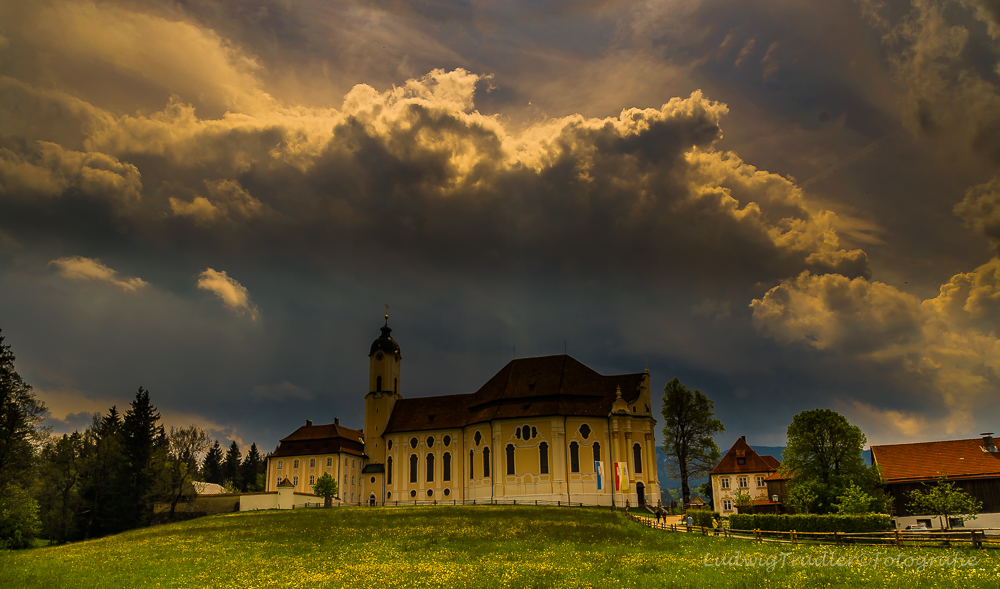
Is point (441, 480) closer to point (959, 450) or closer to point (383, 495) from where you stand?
point (383, 495)

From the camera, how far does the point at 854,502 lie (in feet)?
134

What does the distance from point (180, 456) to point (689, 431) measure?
5056cm

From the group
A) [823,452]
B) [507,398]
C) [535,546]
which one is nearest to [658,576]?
[535,546]

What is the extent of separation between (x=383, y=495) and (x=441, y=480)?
10100 mm

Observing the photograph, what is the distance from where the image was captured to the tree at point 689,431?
63125 mm

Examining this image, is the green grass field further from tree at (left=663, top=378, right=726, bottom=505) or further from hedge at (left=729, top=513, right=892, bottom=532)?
tree at (left=663, top=378, right=726, bottom=505)

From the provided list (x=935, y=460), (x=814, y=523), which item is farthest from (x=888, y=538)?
(x=935, y=460)

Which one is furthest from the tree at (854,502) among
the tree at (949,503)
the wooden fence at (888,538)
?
the wooden fence at (888,538)

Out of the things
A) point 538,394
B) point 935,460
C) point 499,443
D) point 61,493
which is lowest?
point 61,493

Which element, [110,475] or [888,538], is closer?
[888,538]

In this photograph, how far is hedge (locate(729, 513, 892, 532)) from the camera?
3234cm

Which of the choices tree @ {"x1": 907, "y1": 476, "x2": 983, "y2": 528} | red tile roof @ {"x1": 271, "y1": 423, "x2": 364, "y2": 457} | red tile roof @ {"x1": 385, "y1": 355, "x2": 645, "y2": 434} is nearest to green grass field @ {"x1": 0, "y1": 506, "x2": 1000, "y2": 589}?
tree @ {"x1": 907, "y1": 476, "x2": 983, "y2": 528}

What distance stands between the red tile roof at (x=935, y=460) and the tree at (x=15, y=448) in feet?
207

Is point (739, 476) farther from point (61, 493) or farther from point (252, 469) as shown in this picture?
point (252, 469)
